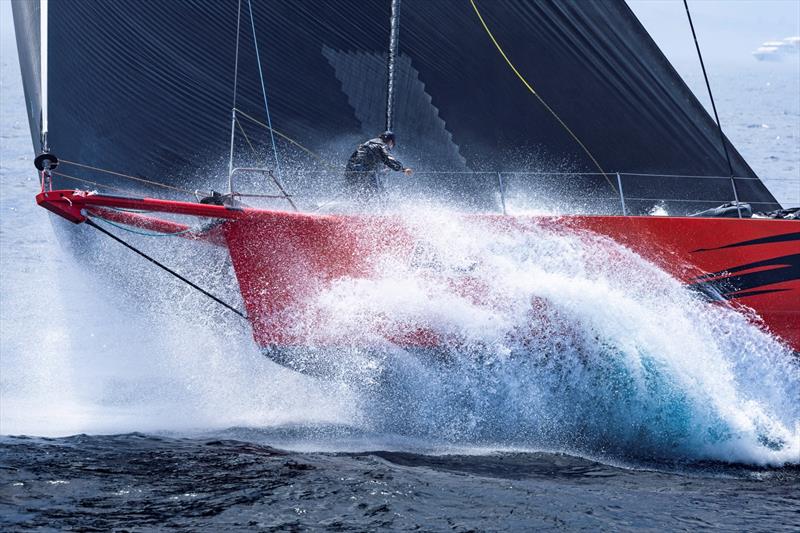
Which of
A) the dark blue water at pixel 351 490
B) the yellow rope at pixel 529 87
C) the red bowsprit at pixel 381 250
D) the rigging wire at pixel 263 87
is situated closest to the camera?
the dark blue water at pixel 351 490

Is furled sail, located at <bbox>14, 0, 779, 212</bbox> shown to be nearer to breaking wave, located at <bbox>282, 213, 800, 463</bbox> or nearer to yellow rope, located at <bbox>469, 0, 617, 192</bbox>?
yellow rope, located at <bbox>469, 0, 617, 192</bbox>

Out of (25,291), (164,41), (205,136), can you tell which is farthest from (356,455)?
(25,291)

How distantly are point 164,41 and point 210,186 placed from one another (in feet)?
3.70

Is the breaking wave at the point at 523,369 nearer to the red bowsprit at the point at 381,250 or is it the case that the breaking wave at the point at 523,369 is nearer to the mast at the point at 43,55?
the red bowsprit at the point at 381,250

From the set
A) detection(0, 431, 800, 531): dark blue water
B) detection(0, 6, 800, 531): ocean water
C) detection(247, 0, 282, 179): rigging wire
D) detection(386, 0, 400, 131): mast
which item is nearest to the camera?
detection(0, 431, 800, 531): dark blue water

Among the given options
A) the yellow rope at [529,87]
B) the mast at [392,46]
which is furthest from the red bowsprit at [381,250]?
the mast at [392,46]

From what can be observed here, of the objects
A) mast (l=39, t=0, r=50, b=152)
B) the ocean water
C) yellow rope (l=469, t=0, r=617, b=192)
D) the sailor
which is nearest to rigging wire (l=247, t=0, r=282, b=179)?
the sailor

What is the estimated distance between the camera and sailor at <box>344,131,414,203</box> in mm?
6742

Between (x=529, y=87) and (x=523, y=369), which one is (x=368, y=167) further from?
(x=523, y=369)

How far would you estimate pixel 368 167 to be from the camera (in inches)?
268

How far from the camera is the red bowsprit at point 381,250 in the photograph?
6277 mm

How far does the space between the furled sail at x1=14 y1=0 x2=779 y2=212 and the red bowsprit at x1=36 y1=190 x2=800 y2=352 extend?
0.95m

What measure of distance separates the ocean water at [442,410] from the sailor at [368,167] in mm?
514

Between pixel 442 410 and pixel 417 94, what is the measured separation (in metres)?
2.58
